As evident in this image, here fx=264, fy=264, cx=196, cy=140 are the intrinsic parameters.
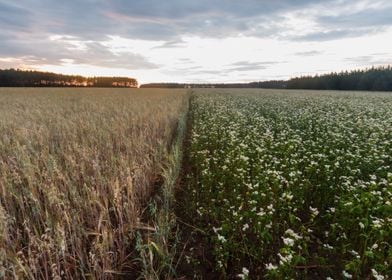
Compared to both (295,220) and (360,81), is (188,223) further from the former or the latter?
(360,81)

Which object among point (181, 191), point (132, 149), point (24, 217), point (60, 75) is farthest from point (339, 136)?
point (60, 75)

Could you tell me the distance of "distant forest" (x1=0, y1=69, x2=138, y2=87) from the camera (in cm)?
9675

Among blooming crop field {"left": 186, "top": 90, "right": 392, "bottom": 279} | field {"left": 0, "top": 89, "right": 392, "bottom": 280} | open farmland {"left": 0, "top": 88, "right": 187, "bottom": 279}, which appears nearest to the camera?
open farmland {"left": 0, "top": 88, "right": 187, "bottom": 279}

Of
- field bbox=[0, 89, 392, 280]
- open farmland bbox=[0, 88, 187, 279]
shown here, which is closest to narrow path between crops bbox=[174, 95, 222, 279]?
field bbox=[0, 89, 392, 280]

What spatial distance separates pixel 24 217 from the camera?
3.92 m

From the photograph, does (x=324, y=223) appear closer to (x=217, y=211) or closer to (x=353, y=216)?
(x=353, y=216)

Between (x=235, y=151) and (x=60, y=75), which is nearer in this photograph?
(x=235, y=151)

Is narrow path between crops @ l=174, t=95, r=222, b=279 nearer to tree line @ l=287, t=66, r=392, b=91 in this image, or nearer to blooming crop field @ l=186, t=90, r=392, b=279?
blooming crop field @ l=186, t=90, r=392, b=279

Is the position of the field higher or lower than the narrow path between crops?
higher

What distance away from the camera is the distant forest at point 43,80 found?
317 ft

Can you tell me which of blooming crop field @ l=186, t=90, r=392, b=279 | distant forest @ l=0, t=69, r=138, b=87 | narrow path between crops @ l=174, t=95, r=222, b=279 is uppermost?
distant forest @ l=0, t=69, r=138, b=87

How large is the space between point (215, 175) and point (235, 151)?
162 cm

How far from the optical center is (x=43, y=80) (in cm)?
10800

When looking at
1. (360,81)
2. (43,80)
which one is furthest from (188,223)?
(43,80)
